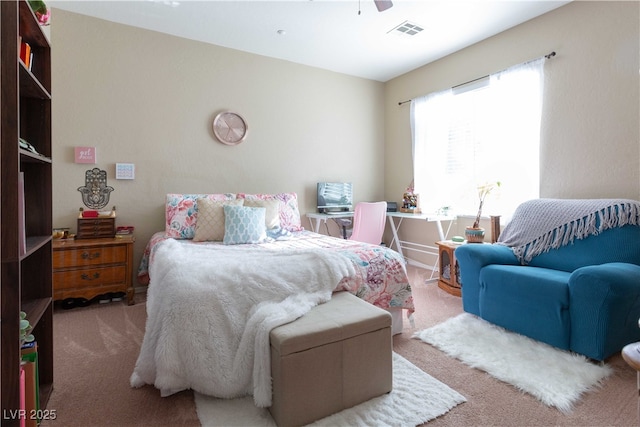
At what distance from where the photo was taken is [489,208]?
3543 millimetres

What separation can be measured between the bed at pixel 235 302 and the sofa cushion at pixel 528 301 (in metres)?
0.64

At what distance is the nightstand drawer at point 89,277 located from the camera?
2719 mm

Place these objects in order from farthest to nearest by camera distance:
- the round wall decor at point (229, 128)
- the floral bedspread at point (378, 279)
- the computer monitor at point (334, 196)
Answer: the computer monitor at point (334, 196) < the round wall decor at point (229, 128) < the floral bedspread at point (378, 279)

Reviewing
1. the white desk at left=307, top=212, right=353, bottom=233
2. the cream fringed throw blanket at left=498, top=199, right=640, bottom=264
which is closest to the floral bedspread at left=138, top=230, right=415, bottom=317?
the cream fringed throw blanket at left=498, top=199, right=640, bottom=264

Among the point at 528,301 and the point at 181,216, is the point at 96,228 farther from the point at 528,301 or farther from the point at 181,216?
the point at 528,301

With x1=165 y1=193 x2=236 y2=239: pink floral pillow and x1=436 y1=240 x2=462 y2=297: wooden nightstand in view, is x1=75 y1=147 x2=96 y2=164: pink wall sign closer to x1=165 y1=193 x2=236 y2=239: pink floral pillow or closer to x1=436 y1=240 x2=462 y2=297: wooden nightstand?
x1=165 y1=193 x2=236 y2=239: pink floral pillow

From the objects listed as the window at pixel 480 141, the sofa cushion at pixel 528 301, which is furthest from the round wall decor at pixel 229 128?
the sofa cushion at pixel 528 301

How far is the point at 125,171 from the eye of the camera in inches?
128

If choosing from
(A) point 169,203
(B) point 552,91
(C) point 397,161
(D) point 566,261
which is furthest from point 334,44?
(D) point 566,261

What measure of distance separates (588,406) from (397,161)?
3.62m

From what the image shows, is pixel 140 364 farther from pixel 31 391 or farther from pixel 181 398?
pixel 31 391

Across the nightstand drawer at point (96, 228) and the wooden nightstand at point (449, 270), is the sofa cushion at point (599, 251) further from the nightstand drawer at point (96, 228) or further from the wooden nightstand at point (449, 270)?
the nightstand drawer at point (96, 228)

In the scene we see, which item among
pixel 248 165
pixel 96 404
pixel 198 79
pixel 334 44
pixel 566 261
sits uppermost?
pixel 334 44

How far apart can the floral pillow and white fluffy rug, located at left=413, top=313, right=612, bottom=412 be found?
5.16ft
